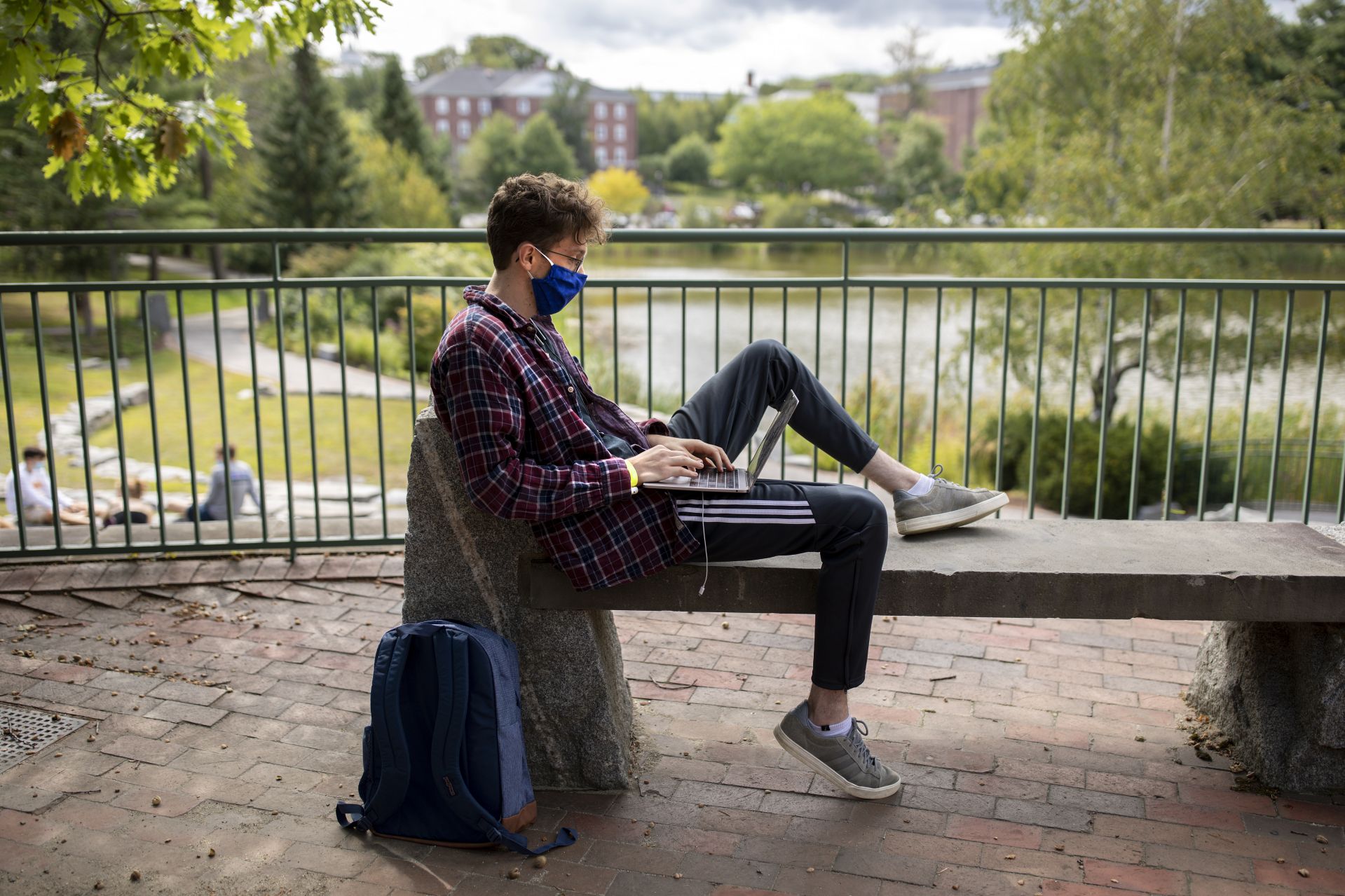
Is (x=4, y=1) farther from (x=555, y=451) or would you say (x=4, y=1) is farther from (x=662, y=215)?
(x=662, y=215)

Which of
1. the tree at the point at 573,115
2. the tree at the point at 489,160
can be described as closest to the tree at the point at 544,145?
the tree at the point at 489,160

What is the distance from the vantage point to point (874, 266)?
129 feet

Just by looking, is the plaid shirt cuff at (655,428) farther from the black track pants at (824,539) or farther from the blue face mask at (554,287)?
the blue face mask at (554,287)

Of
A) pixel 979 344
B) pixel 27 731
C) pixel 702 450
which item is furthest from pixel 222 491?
pixel 979 344

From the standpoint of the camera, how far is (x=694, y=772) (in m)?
3.24

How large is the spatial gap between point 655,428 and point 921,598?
90cm

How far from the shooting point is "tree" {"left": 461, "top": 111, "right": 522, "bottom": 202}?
71.3 metres

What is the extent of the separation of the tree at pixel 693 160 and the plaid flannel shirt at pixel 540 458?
96.5 meters

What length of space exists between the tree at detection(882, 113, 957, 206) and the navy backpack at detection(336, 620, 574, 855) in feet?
204

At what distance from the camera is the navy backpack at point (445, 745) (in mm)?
2793

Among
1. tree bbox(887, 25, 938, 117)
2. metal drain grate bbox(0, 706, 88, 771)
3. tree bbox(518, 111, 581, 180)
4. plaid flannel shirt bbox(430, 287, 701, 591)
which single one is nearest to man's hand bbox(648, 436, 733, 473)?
plaid flannel shirt bbox(430, 287, 701, 591)

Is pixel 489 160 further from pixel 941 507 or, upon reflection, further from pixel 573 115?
pixel 941 507

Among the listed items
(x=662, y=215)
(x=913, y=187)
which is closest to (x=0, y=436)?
(x=913, y=187)

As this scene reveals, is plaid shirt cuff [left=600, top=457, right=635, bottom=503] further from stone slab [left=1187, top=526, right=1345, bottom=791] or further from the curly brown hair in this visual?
stone slab [left=1187, top=526, right=1345, bottom=791]
